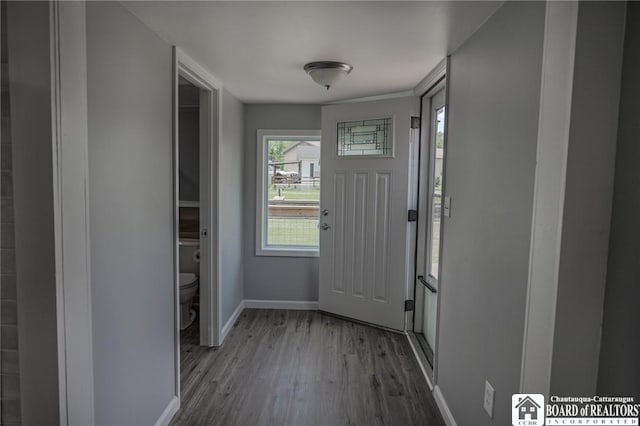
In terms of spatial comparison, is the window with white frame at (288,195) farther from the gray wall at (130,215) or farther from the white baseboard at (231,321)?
the gray wall at (130,215)

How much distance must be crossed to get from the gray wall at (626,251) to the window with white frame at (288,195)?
2.88 meters

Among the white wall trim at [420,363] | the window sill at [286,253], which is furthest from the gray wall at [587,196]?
the window sill at [286,253]

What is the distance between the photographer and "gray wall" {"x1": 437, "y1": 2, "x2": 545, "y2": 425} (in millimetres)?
1344

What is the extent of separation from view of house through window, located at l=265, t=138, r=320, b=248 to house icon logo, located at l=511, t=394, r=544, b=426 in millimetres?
2716

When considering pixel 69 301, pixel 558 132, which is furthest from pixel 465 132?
pixel 69 301

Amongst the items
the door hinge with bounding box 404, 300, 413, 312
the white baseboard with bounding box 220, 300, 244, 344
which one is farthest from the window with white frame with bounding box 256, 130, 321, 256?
the door hinge with bounding box 404, 300, 413, 312

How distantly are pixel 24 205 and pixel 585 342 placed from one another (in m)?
1.84

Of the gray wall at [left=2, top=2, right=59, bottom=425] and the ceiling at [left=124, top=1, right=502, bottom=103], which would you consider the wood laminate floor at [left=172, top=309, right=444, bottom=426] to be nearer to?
the gray wall at [left=2, top=2, right=59, bottom=425]

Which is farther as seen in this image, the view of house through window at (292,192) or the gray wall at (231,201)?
the view of house through window at (292,192)

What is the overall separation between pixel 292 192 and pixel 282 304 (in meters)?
1.18

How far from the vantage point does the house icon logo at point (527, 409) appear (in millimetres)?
1238

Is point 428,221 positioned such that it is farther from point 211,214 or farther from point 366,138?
point 211,214

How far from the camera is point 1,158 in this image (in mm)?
1226

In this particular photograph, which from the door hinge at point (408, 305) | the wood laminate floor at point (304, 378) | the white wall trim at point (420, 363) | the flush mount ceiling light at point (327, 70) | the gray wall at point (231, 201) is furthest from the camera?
the door hinge at point (408, 305)
